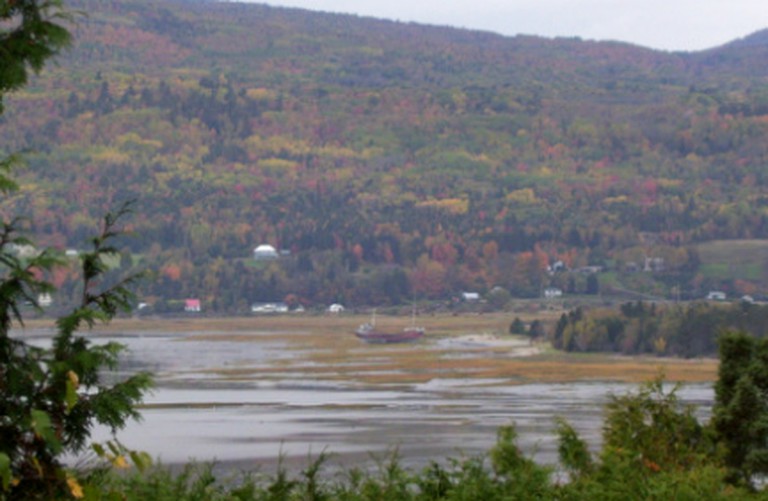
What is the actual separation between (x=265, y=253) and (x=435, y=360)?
313 feet

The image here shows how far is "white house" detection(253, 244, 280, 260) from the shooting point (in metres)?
164

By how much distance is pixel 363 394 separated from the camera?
50.8 meters

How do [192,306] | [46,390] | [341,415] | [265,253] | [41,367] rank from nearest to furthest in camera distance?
[46,390] < [41,367] < [341,415] < [192,306] < [265,253]

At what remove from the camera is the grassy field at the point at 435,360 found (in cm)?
5941

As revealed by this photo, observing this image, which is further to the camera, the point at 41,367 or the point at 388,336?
the point at 388,336

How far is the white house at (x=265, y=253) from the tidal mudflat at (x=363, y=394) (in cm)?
6859

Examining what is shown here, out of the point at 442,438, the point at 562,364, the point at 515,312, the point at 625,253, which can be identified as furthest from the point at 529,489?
the point at 625,253

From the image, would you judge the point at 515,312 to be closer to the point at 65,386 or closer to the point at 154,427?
the point at 154,427

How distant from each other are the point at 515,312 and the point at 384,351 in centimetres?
4864

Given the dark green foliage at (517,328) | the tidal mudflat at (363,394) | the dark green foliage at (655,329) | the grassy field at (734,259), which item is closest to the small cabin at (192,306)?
the tidal mudflat at (363,394)

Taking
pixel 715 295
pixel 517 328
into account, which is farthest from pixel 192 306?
pixel 517 328

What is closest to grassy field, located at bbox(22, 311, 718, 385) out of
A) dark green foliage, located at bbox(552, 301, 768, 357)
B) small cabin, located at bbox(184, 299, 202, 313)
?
dark green foliage, located at bbox(552, 301, 768, 357)

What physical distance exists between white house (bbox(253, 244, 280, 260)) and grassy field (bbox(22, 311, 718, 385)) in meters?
53.1

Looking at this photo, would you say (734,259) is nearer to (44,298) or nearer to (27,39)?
(44,298)
